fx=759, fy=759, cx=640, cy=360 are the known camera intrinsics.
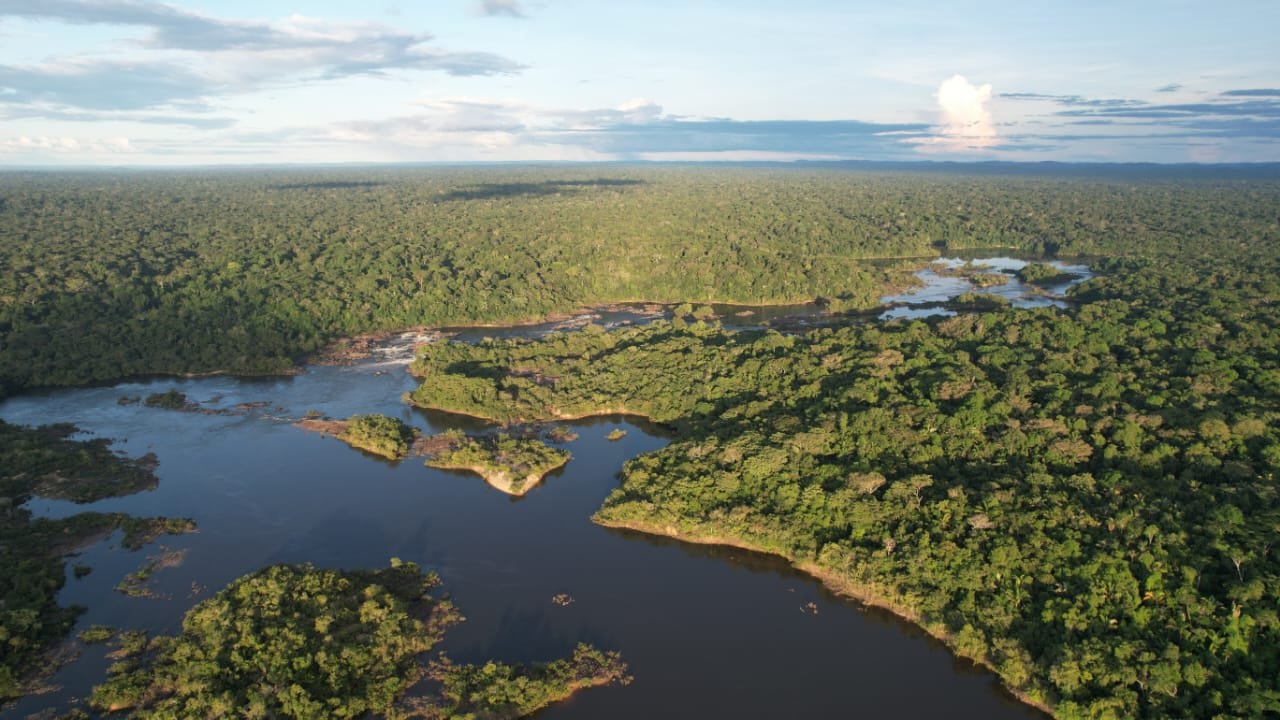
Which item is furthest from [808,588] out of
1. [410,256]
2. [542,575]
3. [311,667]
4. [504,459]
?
[410,256]

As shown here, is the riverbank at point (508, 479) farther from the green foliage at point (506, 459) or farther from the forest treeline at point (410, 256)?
the forest treeline at point (410, 256)

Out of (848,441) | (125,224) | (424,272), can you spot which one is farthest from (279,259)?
(848,441)

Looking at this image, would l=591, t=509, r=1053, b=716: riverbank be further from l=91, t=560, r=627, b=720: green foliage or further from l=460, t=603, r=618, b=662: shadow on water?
l=91, t=560, r=627, b=720: green foliage

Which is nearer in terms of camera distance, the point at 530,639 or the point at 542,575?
the point at 530,639

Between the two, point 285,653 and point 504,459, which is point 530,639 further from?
point 504,459

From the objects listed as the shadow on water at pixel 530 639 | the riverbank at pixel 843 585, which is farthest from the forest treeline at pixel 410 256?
the shadow on water at pixel 530 639

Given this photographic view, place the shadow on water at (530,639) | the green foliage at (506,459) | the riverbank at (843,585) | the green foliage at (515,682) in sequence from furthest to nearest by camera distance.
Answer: the green foliage at (506,459), the shadow on water at (530,639), the riverbank at (843,585), the green foliage at (515,682)
